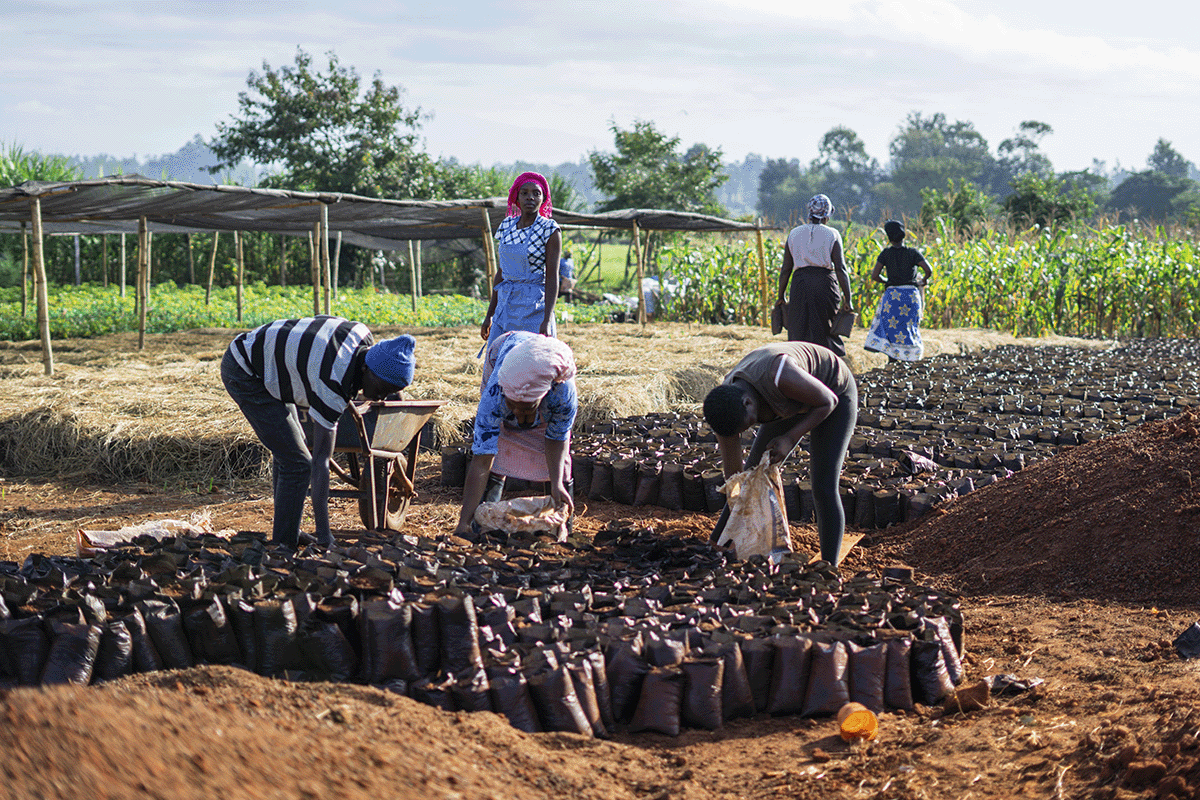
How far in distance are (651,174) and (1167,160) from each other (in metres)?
64.5

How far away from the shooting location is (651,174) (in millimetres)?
29156

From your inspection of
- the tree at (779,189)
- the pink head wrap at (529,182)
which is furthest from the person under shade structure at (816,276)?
the tree at (779,189)

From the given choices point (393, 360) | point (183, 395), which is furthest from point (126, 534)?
point (183, 395)

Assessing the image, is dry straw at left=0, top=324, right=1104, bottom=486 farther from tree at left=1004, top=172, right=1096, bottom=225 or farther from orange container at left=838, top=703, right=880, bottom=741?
tree at left=1004, top=172, right=1096, bottom=225

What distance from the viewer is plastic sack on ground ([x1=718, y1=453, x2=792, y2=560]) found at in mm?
3781

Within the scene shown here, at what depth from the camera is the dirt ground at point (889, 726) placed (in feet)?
6.00

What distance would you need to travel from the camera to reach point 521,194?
5066 millimetres

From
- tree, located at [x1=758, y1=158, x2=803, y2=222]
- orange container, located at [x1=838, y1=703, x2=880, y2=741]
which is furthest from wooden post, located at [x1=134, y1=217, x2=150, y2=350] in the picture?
tree, located at [x1=758, y1=158, x2=803, y2=222]

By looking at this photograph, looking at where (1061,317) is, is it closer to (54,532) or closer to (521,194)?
(521,194)

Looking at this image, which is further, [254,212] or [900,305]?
[254,212]

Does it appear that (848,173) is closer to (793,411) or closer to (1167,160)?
(1167,160)

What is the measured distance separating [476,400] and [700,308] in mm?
9745

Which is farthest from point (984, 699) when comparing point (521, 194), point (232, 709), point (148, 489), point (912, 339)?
point (912, 339)

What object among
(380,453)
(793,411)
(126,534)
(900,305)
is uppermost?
(900,305)
